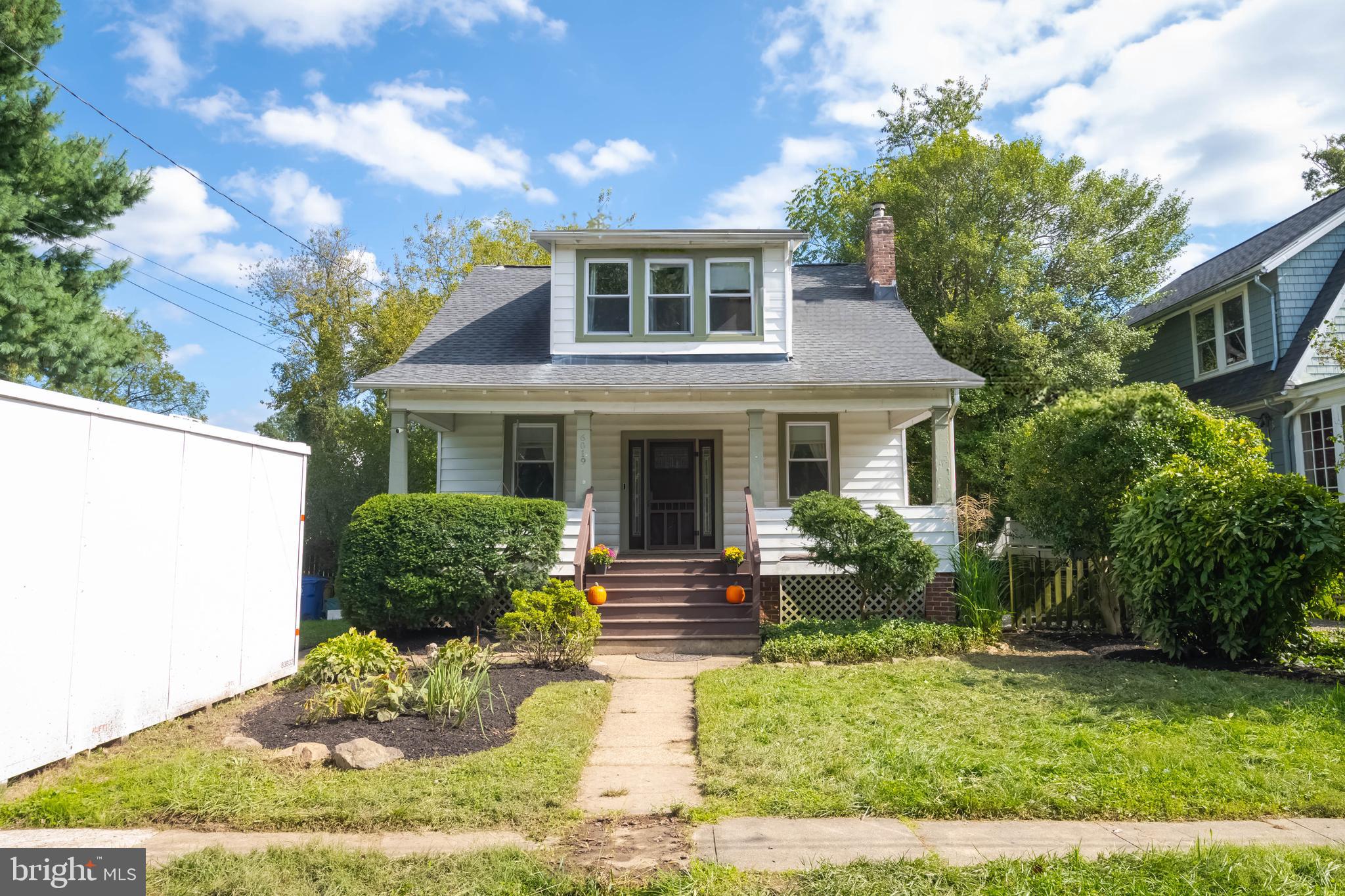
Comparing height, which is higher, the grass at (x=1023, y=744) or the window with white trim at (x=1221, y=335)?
the window with white trim at (x=1221, y=335)

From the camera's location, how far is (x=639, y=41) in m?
13.3

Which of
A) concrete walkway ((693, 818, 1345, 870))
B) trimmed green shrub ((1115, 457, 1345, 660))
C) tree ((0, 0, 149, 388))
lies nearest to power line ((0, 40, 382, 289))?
tree ((0, 0, 149, 388))

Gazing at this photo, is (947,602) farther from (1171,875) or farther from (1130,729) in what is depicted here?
(1171,875)

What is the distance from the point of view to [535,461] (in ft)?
48.6

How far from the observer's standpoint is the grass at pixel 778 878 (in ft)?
11.4

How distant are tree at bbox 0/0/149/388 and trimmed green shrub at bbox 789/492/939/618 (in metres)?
14.3

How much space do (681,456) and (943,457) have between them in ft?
15.1

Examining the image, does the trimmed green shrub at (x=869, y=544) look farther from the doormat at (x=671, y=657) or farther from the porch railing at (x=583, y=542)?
the porch railing at (x=583, y=542)

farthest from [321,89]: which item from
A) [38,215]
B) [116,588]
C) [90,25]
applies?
[116,588]

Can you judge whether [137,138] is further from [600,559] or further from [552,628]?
[552,628]

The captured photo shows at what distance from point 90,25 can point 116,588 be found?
13.1 meters

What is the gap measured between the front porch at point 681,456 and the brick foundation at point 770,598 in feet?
0.78

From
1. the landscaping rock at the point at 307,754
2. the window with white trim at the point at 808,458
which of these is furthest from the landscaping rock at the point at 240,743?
the window with white trim at the point at 808,458

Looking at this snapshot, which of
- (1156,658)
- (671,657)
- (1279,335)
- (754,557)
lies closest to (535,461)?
(754,557)
